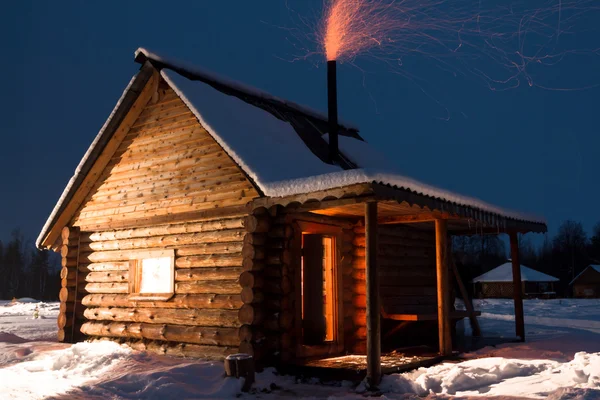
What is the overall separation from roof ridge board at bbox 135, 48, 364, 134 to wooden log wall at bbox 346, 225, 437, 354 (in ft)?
Result: 13.9

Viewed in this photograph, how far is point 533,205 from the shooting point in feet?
604

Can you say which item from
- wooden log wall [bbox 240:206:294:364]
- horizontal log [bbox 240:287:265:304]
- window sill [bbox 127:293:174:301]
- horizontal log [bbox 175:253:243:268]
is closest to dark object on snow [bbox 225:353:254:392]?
wooden log wall [bbox 240:206:294:364]

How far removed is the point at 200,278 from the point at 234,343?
1538mm

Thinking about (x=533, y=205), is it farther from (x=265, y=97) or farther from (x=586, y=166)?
(x=265, y=97)

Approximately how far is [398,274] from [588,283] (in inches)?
1991

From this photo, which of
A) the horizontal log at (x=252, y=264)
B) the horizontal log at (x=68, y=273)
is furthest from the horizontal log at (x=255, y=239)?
the horizontal log at (x=68, y=273)

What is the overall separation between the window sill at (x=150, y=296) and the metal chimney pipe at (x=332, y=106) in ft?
14.7

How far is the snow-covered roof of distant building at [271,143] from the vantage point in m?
9.13

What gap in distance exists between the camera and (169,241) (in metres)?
12.4

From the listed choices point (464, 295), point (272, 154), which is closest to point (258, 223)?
point (272, 154)

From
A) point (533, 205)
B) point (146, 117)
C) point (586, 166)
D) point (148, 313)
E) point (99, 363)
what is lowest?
point (99, 363)

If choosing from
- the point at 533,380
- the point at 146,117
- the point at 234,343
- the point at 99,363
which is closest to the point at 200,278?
the point at 234,343

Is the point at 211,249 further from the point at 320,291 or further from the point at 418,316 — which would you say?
the point at 418,316

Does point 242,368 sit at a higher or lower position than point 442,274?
lower
